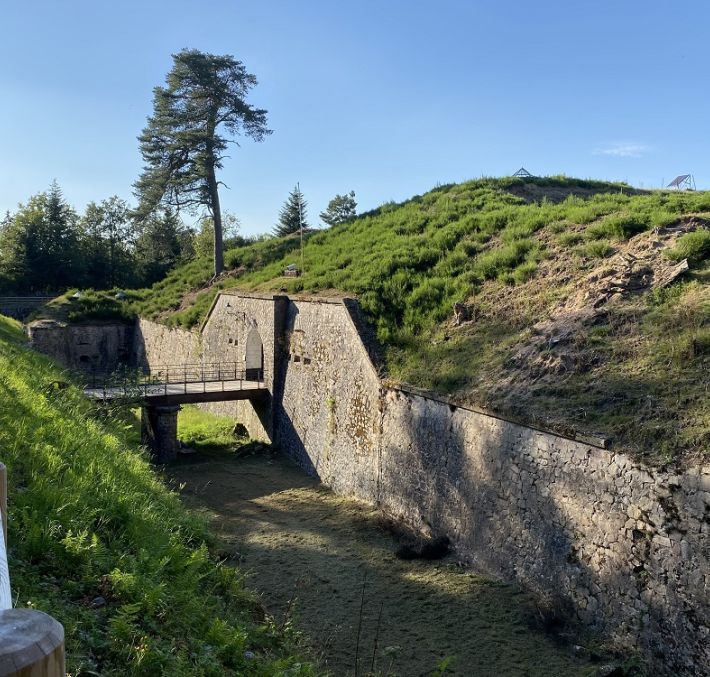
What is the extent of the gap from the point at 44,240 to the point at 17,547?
40275 millimetres

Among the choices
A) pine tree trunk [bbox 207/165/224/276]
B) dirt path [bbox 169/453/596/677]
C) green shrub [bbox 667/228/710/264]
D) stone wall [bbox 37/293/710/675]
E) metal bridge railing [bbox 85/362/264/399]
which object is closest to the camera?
stone wall [bbox 37/293/710/675]

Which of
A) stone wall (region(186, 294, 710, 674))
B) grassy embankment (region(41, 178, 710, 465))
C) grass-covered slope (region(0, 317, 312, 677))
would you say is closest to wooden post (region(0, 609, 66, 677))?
grass-covered slope (region(0, 317, 312, 677))

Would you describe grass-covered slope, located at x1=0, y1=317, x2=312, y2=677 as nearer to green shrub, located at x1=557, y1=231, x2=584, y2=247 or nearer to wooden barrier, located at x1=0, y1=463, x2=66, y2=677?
wooden barrier, located at x1=0, y1=463, x2=66, y2=677

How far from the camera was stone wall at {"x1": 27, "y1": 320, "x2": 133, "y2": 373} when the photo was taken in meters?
27.4

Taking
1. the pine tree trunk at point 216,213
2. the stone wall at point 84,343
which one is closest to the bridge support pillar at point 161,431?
the stone wall at point 84,343

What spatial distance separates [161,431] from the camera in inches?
689

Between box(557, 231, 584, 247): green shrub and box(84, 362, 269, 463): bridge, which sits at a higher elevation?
box(557, 231, 584, 247): green shrub

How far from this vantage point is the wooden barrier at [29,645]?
3.60 ft

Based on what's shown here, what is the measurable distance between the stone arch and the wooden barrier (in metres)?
18.8

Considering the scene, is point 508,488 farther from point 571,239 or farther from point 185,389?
point 185,389

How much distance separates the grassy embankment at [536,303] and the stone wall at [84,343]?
694 centimetres

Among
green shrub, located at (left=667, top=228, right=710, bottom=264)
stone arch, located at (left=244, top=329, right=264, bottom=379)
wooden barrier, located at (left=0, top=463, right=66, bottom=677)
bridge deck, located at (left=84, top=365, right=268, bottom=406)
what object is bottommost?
bridge deck, located at (left=84, top=365, right=268, bottom=406)

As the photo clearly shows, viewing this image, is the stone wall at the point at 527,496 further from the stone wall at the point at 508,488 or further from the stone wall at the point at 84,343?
the stone wall at the point at 84,343

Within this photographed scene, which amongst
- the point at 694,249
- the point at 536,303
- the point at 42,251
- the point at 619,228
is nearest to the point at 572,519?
the point at 536,303
